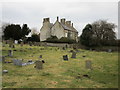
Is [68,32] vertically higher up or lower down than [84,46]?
higher up

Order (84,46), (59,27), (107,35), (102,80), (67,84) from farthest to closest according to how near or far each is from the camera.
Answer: (59,27)
(107,35)
(84,46)
(102,80)
(67,84)

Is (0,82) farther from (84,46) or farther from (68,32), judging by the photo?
(68,32)

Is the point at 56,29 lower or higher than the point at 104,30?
higher

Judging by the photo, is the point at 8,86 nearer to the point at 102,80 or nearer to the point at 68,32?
the point at 102,80

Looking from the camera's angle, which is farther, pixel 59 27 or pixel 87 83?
pixel 59 27

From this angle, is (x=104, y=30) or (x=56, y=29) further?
(x=56, y=29)

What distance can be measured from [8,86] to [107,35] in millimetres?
38611

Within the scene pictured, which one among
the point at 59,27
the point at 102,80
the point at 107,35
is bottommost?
the point at 102,80

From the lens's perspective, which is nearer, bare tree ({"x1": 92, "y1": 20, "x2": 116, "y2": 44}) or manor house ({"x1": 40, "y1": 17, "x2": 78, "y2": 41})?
bare tree ({"x1": 92, "y1": 20, "x2": 116, "y2": 44})

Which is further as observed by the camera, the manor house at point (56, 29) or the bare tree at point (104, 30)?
the manor house at point (56, 29)

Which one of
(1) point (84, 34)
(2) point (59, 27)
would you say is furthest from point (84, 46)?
(2) point (59, 27)

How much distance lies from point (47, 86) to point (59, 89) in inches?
28.0

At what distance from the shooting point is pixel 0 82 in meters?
7.70

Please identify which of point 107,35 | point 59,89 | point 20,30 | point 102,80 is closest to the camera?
point 59,89
